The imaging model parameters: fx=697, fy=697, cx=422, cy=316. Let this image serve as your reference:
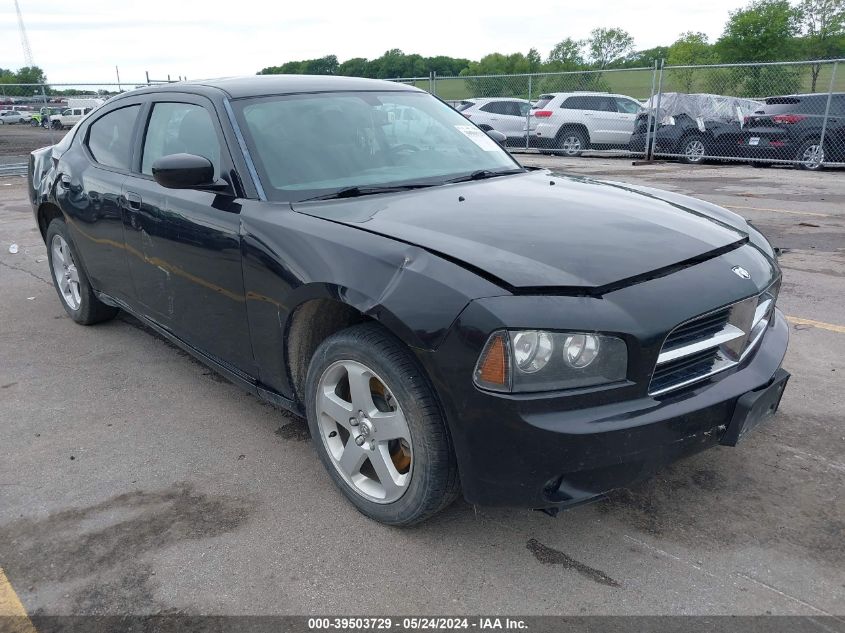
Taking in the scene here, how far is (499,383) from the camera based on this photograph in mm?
2115

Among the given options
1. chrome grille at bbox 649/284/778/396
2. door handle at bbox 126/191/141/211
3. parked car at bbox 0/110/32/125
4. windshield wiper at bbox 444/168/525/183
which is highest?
windshield wiper at bbox 444/168/525/183

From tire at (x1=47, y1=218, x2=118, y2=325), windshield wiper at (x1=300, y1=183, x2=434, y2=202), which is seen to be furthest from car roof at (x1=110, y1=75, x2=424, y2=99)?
tire at (x1=47, y1=218, x2=118, y2=325)

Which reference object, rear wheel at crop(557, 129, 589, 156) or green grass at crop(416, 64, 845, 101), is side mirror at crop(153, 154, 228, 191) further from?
rear wheel at crop(557, 129, 589, 156)

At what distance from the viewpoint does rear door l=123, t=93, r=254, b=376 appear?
10.00 feet

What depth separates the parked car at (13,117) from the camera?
3772 cm

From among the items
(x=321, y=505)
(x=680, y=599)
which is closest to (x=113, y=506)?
(x=321, y=505)

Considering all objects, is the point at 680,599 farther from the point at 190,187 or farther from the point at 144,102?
the point at 144,102

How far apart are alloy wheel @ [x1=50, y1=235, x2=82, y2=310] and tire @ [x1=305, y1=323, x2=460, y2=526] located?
2914 mm

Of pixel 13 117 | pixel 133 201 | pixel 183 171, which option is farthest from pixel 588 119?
pixel 13 117

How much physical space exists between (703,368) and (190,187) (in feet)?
7.23

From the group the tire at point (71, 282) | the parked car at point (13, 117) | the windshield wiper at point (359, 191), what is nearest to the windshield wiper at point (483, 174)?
the windshield wiper at point (359, 191)

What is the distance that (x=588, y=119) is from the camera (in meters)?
17.3

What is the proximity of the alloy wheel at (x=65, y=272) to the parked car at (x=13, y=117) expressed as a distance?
126 feet

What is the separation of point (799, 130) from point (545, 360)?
550 inches
